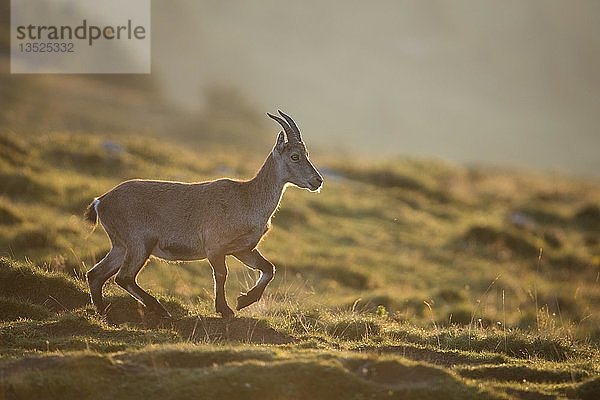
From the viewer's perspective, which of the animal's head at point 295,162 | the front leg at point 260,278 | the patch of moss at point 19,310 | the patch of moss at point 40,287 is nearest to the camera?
the patch of moss at point 19,310

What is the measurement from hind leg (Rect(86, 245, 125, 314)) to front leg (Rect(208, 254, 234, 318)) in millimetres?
1506

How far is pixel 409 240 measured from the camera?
2730 cm

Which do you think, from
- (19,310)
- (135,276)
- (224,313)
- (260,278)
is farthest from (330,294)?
(19,310)

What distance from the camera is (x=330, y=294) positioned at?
19.7 meters

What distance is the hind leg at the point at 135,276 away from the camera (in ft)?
39.6

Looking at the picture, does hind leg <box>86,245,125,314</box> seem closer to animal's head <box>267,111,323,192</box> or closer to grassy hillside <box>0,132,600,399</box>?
grassy hillside <box>0,132,600,399</box>

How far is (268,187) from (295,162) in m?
0.63

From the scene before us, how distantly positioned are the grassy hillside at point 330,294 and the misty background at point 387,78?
1089 inches

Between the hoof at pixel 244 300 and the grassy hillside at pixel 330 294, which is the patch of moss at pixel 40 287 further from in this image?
the hoof at pixel 244 300

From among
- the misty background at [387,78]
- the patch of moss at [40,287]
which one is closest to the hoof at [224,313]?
the patch of moss at [40,287]

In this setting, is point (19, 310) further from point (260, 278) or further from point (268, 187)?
point (268, 187)

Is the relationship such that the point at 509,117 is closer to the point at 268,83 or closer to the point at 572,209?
the point at 268,83

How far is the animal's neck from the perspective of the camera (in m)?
12.7

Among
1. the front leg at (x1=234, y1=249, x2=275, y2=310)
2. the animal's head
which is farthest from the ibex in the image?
the animal's head
